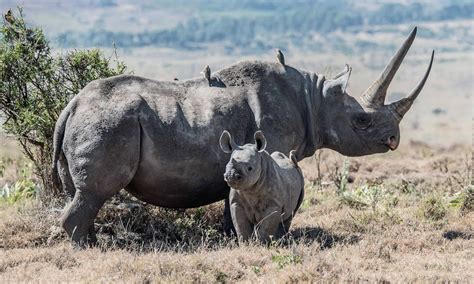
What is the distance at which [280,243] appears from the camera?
530 inches

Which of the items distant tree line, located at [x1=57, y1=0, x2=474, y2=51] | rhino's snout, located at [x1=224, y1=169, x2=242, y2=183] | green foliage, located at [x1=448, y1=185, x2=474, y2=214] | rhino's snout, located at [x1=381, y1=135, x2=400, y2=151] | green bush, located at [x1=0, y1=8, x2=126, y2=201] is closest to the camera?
rhino's snout, located at [x1=224, y1=169, x2=242, y2=183]

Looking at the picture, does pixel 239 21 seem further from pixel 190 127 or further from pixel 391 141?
pixel 190 127

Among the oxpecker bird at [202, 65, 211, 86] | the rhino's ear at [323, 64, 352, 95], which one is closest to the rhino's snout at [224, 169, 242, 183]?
the oxpecker bird at [202, 65, 211, 86]

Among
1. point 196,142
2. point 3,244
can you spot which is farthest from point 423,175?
point 3,244

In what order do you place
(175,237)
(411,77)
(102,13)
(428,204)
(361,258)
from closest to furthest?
(361,258) → (175,237) → (428,204) → (411,77) → (102,13)

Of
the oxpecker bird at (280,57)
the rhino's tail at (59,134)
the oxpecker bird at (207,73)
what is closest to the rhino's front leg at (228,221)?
the oxpecker bird at (207,73)

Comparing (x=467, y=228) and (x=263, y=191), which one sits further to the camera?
(x=467, y=228)

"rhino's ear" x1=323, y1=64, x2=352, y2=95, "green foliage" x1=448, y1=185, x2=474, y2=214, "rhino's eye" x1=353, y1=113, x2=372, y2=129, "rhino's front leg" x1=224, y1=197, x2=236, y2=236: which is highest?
"rhino's ear" x1=323, y1=64, x2=352, y2=95

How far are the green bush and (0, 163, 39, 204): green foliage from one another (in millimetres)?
1109

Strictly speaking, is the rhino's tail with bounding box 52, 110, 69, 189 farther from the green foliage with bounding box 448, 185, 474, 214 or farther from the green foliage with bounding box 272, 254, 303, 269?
the green foliage with bounding box 448, 185, 474, 214

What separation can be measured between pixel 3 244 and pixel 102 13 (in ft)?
451

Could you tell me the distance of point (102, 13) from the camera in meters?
149

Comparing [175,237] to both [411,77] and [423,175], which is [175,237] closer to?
[423,175]

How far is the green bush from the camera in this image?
14992 millimetres
